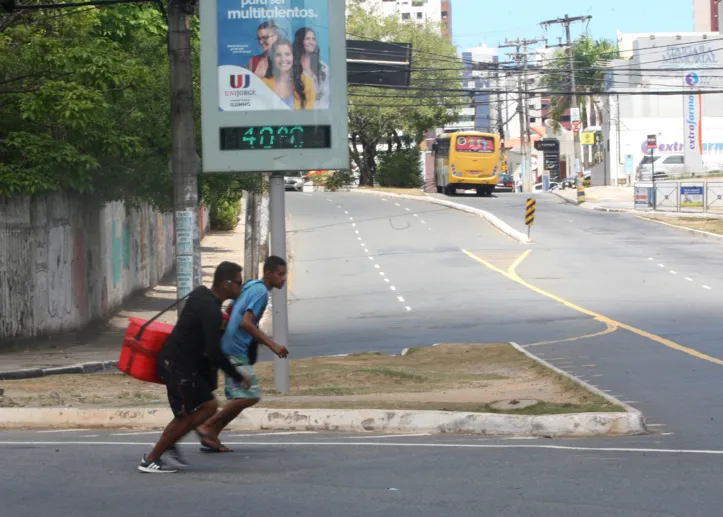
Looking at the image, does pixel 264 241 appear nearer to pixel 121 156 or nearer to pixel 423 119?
pixel 121 156

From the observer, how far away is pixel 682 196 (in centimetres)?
5766

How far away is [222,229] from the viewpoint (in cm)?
5953

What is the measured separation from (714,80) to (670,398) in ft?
249

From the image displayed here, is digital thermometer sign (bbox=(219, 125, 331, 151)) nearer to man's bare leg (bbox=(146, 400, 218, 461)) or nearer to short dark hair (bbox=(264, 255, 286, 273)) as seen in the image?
short dark hair (bbox=(264, 255, 286, 273))

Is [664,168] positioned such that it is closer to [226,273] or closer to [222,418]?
[222,418]

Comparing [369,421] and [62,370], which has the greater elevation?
[369,421]

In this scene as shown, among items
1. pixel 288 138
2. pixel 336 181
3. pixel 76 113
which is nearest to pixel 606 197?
pixel 336 181

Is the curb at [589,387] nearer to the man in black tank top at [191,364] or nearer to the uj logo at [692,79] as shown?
the man in black tank top at [191,364]

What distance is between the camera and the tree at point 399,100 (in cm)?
8381

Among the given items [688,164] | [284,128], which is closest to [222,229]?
[688,164]

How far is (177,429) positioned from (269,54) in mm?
7114

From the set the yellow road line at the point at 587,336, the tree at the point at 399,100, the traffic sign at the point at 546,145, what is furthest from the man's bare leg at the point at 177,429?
the traffic sign at the point at 546,145

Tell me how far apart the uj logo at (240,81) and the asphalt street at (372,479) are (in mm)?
5414

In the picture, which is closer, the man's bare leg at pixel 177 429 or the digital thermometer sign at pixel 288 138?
the man's bare leg at pixel 177 429
